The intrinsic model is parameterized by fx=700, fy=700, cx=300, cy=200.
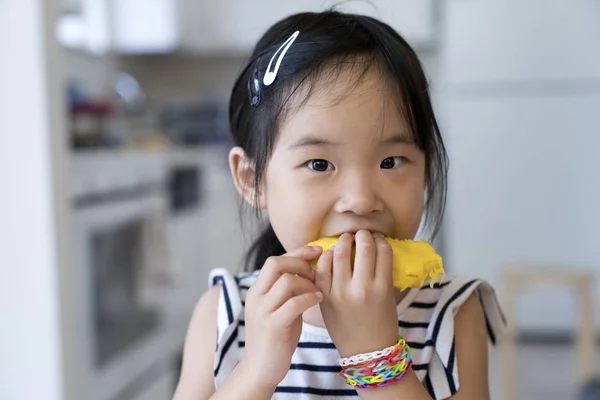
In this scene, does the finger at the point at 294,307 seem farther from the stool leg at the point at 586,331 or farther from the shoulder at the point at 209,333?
the stool leg at the point at 586,331

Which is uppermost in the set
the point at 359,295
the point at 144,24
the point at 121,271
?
the point at 144,24

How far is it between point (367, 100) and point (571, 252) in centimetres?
270

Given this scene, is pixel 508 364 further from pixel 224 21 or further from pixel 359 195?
pixel 224 21

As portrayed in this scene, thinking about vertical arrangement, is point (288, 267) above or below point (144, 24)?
below

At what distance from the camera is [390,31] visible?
0.78m

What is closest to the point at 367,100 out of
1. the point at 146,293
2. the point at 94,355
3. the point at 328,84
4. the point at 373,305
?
the point at 328,84

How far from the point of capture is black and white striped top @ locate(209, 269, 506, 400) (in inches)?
30.4

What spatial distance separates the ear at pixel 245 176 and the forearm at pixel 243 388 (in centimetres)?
20

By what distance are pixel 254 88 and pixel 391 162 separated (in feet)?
0.59

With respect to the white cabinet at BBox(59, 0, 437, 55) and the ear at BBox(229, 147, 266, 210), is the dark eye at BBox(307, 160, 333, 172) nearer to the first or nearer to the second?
the ear at BBox(229, 147, 266, 210)

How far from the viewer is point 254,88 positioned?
793mm

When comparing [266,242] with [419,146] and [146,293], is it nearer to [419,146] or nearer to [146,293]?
[419,146]

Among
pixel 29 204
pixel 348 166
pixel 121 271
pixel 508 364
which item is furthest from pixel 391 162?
pixel 508 364

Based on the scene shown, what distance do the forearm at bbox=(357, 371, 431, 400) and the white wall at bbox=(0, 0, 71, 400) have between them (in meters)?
1.02
